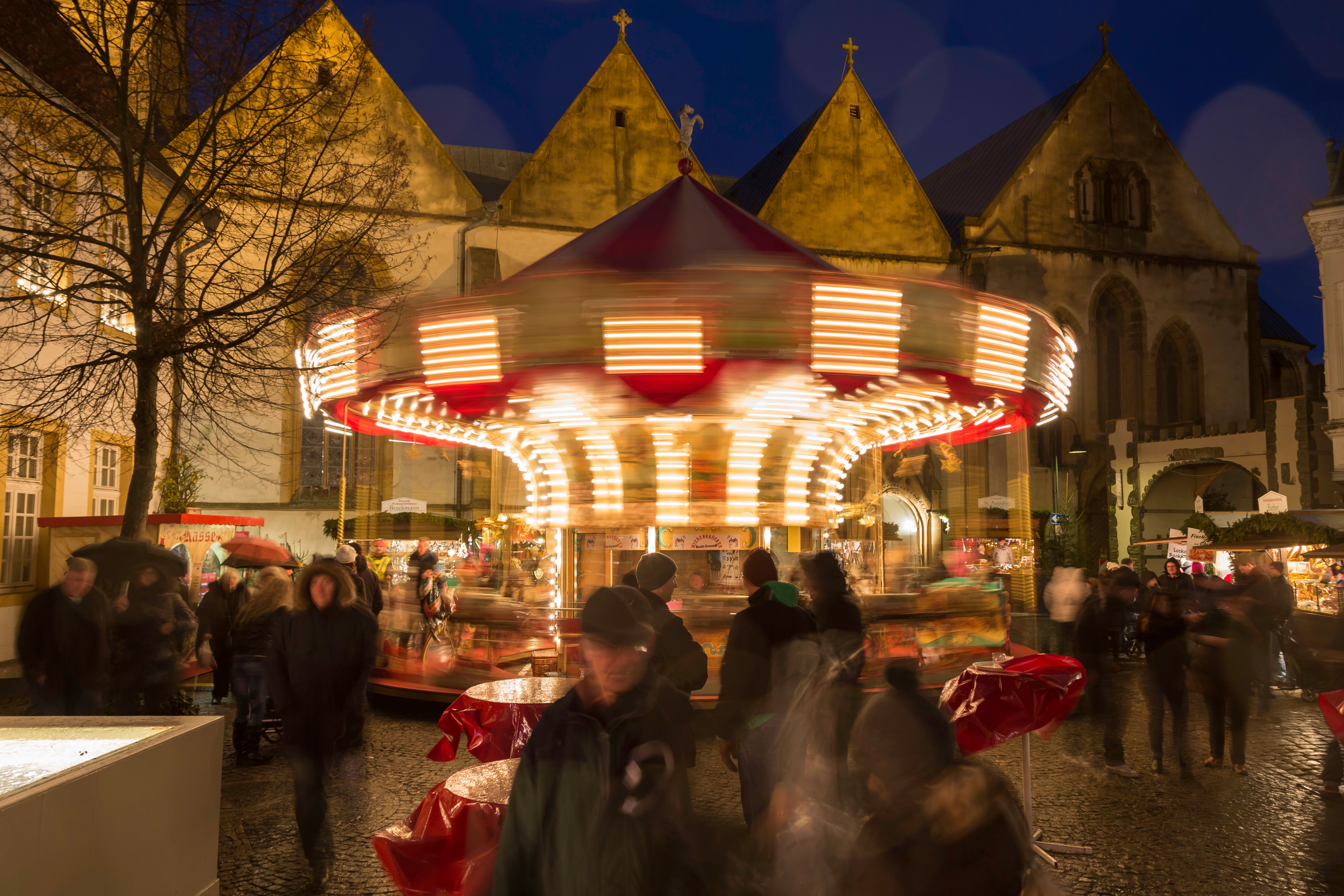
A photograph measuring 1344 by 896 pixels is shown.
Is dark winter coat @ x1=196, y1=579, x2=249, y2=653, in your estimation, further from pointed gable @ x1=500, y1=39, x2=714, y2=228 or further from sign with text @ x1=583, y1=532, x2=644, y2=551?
pointed gable @ x1=500, y1=39, x2=714, y2=228

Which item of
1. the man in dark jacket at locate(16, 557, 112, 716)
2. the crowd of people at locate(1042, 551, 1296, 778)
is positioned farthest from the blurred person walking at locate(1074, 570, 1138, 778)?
the man in dark jacket at locate(16, 557, 112, 716)

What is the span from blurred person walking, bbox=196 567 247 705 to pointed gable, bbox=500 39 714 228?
1812 centimetres

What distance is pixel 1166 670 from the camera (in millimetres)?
7125

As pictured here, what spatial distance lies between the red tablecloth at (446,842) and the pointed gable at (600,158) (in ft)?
75.6

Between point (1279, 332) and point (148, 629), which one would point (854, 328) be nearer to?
point (148, 629)

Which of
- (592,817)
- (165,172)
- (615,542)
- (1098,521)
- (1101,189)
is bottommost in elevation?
(592,817)

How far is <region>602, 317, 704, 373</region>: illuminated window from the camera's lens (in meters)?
7.13

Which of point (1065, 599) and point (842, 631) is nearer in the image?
point (842, 631)

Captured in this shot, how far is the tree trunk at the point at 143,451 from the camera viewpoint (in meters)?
8.50

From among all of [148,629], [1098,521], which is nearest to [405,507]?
[148,629]

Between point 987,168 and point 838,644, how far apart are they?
3137 cm

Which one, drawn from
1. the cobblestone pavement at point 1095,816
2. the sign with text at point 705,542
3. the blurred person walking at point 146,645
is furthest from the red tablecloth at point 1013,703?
the blurred person walking at point 146,645

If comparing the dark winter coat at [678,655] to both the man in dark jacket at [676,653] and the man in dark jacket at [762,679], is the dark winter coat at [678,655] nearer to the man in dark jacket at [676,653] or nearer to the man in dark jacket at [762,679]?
the man in dark jacket at [676,653]

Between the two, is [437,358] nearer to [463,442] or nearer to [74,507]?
[463,442]
